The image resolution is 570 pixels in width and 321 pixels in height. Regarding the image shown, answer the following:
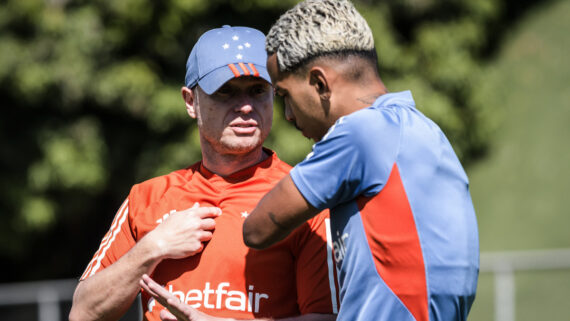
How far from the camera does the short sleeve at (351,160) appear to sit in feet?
6.63

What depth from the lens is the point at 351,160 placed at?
2027mm

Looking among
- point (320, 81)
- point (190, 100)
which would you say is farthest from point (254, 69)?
point (320, 81)

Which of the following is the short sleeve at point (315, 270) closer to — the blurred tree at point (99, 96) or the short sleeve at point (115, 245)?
the short sleeve at point (115, 245)

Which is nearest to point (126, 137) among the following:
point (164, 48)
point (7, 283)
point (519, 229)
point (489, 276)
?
point (164, 48)

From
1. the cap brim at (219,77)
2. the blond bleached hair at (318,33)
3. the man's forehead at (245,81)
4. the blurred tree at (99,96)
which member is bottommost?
the blurred tree at (99,96)

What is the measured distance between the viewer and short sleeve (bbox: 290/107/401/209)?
2.02 metres

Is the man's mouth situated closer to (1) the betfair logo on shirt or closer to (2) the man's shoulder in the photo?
(2) the man's shoulder

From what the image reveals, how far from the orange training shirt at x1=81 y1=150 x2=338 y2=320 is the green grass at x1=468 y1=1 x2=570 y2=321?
29.8ft

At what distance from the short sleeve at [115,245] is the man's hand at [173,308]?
0.36 metres

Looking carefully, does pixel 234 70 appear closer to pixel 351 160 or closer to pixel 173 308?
pixel 351 160

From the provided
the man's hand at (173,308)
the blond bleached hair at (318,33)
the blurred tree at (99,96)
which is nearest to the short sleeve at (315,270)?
the man's hand at (173,308)

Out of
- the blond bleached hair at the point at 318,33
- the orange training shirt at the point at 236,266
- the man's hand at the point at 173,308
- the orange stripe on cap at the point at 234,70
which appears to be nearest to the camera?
the blond bleached hair at the point at 318,33

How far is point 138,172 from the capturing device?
987cm

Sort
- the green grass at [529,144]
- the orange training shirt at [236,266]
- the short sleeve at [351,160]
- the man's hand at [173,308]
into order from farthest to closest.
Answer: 1. the green grass at [529,144]
2. the orange training shirt at [236,266]
3. the man's hand at [173,308]
4. the short sleeve at [351,160]
